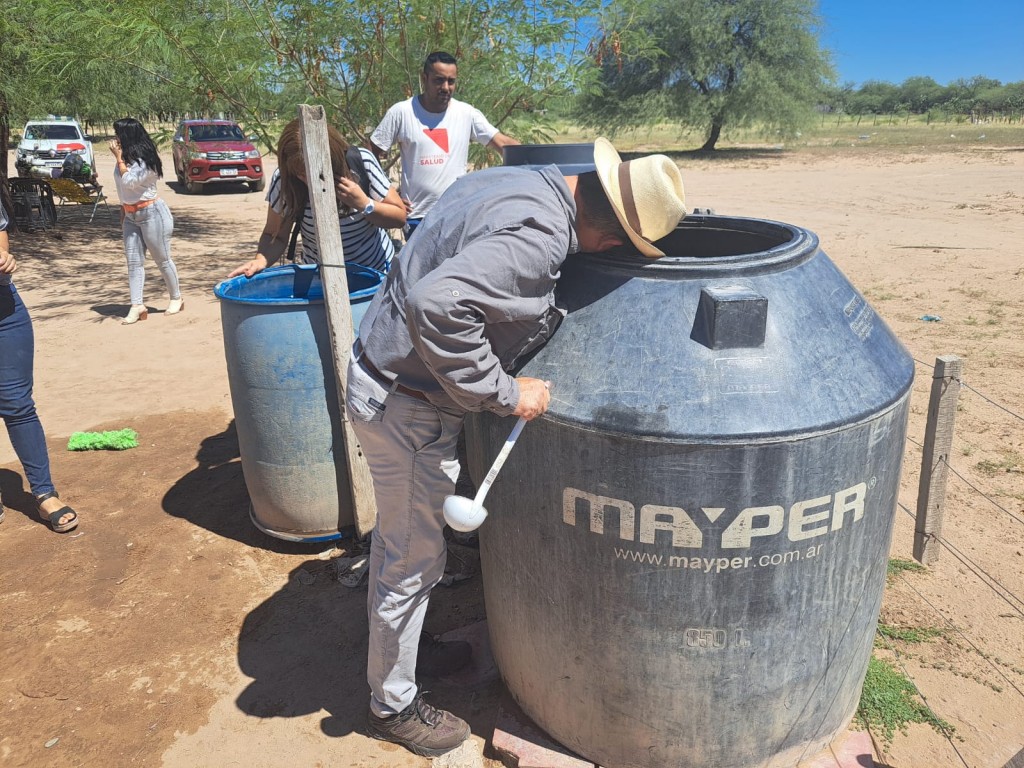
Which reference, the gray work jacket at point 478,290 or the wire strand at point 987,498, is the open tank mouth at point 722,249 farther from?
the wire strand at point 987,498

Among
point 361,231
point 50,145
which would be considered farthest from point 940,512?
point 50,145

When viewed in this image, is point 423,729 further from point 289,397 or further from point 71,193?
point 71,193

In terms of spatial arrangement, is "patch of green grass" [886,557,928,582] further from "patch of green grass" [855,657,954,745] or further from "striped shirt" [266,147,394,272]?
"striped shirt" [266,147,394,272]

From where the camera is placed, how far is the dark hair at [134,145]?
722cm

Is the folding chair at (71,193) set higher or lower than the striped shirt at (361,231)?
lower

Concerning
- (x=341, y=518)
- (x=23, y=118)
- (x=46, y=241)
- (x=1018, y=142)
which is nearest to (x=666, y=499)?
(x=341, y=518)

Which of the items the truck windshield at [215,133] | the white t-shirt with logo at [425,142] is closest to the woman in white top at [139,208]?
the white t-shirt with logo at [425,142]

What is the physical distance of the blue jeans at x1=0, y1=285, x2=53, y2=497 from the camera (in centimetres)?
387

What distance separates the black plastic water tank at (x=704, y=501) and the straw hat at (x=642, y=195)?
0.12 meters

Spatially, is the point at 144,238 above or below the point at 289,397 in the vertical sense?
above

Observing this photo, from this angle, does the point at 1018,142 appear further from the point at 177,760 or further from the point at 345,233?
the point at 177,760

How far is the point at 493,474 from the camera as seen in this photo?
2125mm

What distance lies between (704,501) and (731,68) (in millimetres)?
34040

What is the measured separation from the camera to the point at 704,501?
201 cm
